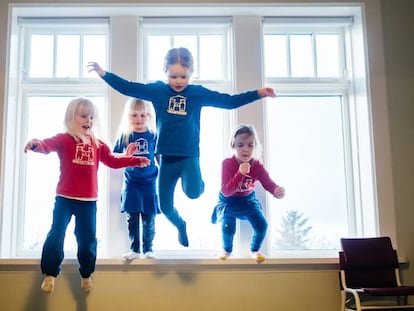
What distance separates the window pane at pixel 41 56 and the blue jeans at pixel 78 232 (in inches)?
46.4

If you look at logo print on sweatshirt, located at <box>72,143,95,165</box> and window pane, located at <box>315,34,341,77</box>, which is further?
window pane, located at <box>315,34,341,77</box>

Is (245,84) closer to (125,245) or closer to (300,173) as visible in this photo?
(300,173)

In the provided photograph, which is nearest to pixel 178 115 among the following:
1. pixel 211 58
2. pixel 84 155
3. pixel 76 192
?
pixel 84 155

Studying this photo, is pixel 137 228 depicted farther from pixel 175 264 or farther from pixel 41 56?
pixel 41 56

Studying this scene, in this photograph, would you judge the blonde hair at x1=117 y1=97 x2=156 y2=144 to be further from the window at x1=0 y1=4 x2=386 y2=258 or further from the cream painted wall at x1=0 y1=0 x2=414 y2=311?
the cream painted wall at x1=0 y1=0 x2=414 y2=311

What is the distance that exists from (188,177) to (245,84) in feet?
3.07

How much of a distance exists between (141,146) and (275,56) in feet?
4.21

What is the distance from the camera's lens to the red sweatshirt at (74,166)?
312cm

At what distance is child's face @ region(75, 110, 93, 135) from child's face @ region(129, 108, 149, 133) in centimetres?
31

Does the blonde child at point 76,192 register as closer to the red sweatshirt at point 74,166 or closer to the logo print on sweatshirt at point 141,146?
the red sweatshirt at point 74,166

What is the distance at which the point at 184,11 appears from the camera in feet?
12.5

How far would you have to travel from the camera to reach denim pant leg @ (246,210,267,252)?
342 centimetres

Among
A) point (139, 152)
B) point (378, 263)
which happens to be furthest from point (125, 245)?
point (378, 263)

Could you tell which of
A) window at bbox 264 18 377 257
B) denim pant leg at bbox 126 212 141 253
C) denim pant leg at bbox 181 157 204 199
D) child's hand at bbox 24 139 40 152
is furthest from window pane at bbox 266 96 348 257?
child's hand at bbox 24 139 40 152
